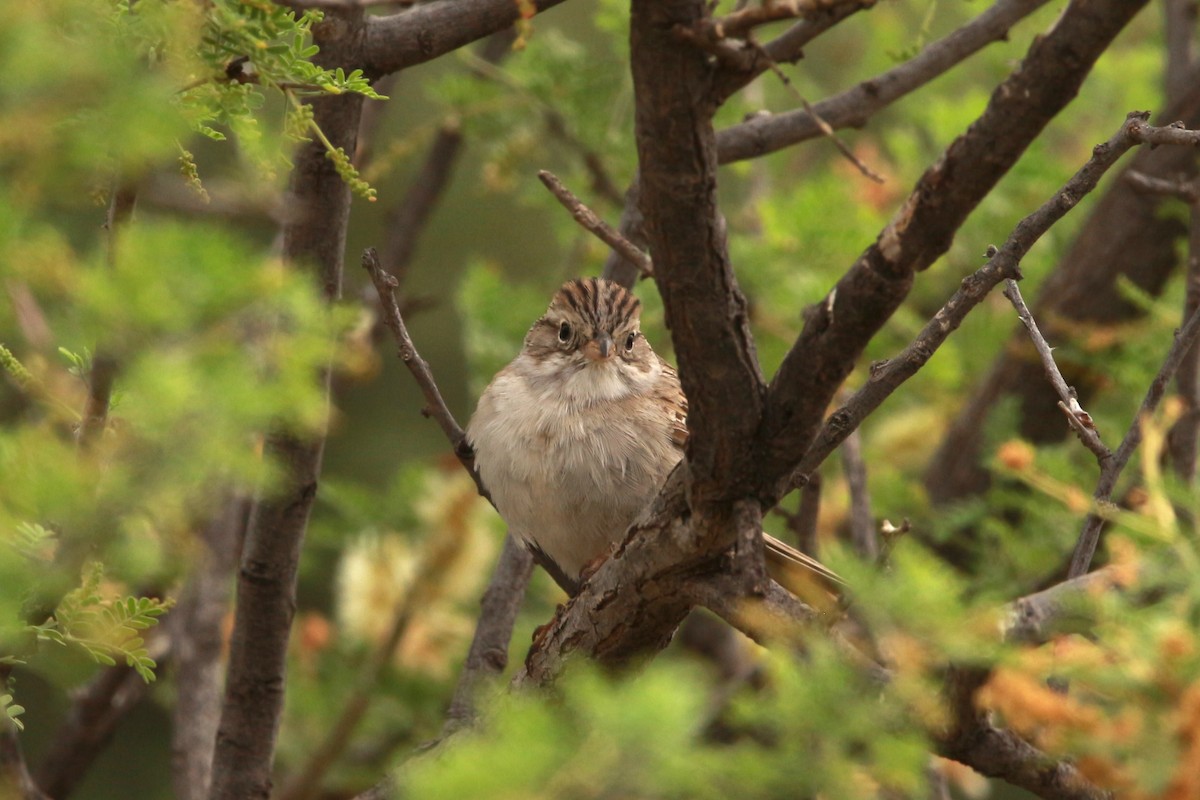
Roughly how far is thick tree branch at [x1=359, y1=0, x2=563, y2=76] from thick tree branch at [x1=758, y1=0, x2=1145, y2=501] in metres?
1.55

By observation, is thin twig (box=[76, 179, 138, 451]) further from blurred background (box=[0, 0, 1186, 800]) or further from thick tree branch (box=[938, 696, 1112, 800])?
thick tree branch (box=[938, 696, 1112, 800])

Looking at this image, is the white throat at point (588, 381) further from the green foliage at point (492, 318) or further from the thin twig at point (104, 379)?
the thin twig at point (104, 379)

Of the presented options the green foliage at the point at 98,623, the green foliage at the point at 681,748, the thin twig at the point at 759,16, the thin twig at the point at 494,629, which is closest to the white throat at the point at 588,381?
the thin twig at the point at 494,629

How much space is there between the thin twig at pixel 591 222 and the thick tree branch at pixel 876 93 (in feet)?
3.67

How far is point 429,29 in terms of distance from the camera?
3488 millimetres

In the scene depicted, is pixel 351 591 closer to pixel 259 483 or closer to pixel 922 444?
pixel 922 444

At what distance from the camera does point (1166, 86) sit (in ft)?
19.3

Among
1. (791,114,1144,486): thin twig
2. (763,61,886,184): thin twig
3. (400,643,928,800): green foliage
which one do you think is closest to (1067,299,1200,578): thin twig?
(791,114,1144,486): thin twig

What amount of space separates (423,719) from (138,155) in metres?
4.33

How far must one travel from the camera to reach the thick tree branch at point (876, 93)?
13.8 ft

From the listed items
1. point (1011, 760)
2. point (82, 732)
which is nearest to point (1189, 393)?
point (1011, 760)

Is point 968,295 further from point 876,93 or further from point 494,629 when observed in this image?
point 494,629

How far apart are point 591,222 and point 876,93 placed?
1682 mm

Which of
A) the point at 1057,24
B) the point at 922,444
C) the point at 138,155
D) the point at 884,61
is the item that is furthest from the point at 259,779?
the point at 884,61
